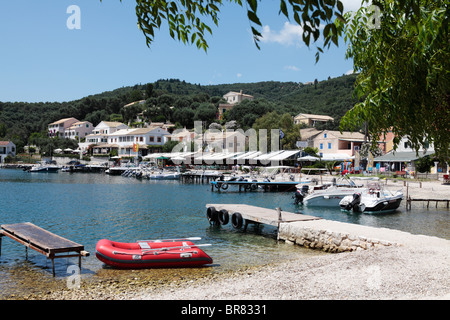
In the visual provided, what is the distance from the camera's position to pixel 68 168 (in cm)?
9431

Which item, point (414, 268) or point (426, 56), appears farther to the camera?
point (414, 268)

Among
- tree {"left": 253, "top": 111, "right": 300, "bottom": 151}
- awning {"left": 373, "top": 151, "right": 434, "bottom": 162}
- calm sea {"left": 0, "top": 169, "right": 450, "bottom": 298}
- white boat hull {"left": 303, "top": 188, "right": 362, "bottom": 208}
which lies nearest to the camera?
calm sea {"left": 0, "top": 169, "right": 450, "bottom": 298}

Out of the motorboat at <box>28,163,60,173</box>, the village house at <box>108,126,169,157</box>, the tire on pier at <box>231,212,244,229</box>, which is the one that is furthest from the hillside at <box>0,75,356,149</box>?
the tire on pier at <box>231,212,244,229</box>

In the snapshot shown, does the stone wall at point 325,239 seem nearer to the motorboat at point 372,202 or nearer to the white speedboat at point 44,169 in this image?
the motorboat at point 372,202

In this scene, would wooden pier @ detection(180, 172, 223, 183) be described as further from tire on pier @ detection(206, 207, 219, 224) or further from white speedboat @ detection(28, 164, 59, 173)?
white speedboat @ detection(28, 164, 59, 173)

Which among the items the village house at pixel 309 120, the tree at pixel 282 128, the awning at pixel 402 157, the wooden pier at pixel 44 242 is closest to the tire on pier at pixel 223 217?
the wooden pier at pixel 44 242

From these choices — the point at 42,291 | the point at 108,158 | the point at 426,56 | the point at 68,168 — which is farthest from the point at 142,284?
the point at 108,158

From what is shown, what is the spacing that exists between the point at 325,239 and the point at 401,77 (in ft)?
29.1

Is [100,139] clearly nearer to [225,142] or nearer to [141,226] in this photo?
[225,142]

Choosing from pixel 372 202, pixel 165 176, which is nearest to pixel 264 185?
pixel 372 202

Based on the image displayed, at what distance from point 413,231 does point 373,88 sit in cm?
1549

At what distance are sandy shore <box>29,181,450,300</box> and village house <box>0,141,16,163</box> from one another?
119 metres

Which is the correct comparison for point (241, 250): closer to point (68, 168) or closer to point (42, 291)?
point (42, 291)

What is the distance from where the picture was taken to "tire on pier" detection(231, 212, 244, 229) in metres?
20.0
